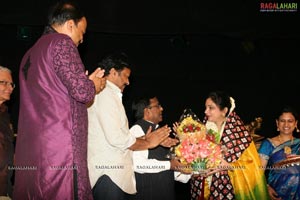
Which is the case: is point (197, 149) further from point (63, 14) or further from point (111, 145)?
point (63, 14)

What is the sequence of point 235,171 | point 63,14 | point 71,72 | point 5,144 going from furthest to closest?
point 235,171, point 5,144, point 63,14, point 71,72

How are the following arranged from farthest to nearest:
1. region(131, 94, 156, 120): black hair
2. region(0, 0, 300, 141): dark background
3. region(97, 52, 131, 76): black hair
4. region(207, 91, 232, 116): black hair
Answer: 1. region(0, 0, 300, 141): dark background
2. region(131, 94, 156, 120): black hair
3. region(207, 91, 232, 116): black hair
4. region(97, 52, 131, 76): black hair

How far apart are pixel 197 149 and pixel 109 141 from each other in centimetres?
61

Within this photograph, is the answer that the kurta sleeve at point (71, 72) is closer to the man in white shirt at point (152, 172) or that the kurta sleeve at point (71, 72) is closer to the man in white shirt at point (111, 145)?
the man in white shirt at point (111, 145)

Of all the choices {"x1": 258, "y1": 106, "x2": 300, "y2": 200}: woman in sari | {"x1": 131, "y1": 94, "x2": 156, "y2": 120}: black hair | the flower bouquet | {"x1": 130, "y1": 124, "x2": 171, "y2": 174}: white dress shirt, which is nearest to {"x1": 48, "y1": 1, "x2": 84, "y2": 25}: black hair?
the flower bouquet

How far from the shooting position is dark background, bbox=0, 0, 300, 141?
436 centimetres

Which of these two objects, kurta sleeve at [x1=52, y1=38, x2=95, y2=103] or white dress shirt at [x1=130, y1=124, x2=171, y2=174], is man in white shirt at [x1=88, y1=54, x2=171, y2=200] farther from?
kurta sleeve at [x1=52, y1=38, x2=95, y2=103]

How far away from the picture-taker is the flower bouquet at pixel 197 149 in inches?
113

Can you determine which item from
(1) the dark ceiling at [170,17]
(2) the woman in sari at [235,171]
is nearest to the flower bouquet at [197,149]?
(2) the woman in sari at [235,171]

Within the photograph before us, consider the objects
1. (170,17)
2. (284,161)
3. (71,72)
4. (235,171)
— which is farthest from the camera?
(170,17)

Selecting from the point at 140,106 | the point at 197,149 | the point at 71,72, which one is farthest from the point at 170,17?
the point at 71,72

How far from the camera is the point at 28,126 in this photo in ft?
6.98

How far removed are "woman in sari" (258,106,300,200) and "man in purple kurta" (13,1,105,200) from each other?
240cm

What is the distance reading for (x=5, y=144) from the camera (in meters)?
3.00
